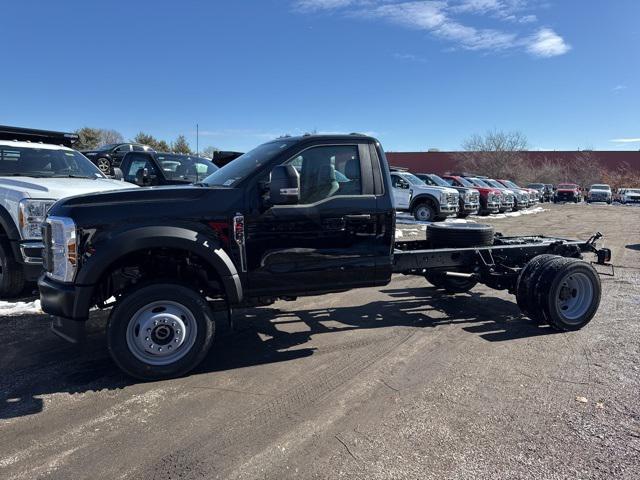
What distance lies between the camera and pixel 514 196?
2769cm

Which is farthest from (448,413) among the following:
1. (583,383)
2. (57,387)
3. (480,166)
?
(480,166)

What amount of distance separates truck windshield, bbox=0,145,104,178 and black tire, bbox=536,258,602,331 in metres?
6.69

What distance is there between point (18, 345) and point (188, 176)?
549 centimetres

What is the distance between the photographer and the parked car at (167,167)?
9539 millimetres

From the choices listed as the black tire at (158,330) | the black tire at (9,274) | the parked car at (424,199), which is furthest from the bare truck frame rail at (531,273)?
the parked car at (424,199)

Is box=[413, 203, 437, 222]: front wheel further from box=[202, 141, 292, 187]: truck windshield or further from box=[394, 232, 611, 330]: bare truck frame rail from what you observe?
box=[202, 141, 292, 187]: truck windshield

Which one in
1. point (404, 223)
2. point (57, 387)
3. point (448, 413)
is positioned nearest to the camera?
point (448, 413)

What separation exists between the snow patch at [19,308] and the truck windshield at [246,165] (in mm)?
Result: 2967

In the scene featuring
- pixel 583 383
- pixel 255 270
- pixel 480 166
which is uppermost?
pixel 480 166

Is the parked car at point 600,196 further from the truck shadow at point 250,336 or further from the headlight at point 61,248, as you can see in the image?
the headlight at point 61,248

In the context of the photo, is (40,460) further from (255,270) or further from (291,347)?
(291,347)

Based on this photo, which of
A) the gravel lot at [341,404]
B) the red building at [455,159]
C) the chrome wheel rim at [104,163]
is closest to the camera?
the gravel lot at [341,404]

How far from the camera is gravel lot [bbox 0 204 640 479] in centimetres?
303

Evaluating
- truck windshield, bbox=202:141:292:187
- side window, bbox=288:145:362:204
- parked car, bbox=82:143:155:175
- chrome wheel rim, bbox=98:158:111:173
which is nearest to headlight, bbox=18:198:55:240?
truck windshield, bbox=202:141:292:187
